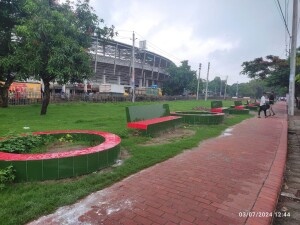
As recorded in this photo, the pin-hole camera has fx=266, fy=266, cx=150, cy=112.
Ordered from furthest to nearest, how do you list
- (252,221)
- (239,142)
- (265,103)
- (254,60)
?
(254,60), (265,103), (239,142), (252,221)

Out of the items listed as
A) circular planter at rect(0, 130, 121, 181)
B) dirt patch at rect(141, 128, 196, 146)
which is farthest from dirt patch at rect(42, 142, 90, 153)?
dirt patch at rect(141, 128, 196, 146)

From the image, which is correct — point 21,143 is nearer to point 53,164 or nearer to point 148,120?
point 53,164

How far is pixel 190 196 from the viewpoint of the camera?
11.8 feet

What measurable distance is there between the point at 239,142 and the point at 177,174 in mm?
3709

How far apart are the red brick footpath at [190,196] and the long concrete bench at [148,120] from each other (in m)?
2.22

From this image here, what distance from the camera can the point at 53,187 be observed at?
3645 millimetres

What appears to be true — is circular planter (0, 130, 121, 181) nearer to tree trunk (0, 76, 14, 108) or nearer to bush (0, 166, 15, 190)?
bush (0, 166, 15, 190)

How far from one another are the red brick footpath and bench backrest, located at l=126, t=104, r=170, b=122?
9.21ft

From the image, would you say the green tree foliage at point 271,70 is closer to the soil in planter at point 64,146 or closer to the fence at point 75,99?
the fence at point 75,99

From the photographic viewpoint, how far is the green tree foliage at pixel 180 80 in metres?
56.3

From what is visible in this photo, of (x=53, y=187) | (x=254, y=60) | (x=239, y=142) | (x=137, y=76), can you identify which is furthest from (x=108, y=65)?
(x=53, y=187)

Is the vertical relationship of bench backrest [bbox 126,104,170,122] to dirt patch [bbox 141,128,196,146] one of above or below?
above

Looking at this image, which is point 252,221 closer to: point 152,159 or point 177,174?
point 177,174

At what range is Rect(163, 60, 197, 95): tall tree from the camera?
56.3 metres
